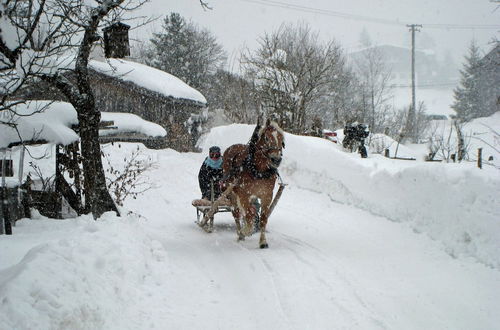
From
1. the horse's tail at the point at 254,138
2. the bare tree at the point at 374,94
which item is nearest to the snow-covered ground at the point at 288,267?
the horse's tail at the point at 254,138

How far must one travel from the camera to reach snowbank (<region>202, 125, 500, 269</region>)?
6.58 m

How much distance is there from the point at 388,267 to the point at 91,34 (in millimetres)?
6425

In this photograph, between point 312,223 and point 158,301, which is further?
point 312,223

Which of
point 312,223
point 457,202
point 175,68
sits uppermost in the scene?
point 175,68

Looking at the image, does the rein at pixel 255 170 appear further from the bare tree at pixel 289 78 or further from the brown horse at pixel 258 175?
the bare tree at pixel 289 78

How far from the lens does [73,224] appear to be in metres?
7.45

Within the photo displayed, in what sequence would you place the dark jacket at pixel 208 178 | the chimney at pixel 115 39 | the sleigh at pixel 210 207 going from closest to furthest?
the sleigh at pixel 210 207 → the chimney at pixel 115 39 → the dark jacket at pixel 208 178

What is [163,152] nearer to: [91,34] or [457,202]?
[91,34]

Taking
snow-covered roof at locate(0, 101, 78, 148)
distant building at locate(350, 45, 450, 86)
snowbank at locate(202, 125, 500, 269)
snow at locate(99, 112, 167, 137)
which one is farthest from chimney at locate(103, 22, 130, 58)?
distant building at locate(350, 45, 450, 86)

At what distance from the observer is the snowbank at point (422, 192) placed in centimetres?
658

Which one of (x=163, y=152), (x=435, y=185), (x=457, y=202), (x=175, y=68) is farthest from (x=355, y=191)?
(x=175, y=68)

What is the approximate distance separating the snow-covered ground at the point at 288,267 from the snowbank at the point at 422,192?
0.10 ft

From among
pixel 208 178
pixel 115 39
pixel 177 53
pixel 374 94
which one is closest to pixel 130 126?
pixel 115 39

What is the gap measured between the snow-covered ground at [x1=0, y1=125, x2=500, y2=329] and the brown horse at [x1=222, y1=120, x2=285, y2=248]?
57 cm
